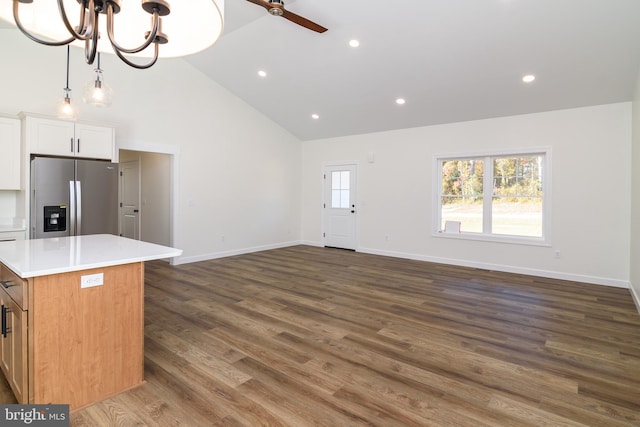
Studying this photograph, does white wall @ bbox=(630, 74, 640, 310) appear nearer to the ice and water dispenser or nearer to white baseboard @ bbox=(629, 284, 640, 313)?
white baseboard @ bbox=(629, 284, 640, 313)

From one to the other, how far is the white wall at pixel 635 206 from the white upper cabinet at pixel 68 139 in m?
6.67

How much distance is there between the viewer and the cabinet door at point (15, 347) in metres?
1.88

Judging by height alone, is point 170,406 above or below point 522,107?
below

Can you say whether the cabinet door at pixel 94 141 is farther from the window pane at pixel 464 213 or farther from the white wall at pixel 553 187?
the window pane at pixel 464 213

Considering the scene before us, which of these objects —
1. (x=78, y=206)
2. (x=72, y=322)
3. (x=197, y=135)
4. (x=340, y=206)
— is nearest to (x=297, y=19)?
(x=72, y=322)

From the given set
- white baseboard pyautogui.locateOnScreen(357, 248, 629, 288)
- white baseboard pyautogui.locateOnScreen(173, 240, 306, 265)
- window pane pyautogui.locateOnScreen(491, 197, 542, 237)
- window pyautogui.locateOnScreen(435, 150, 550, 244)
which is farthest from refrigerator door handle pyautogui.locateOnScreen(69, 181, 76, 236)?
window pane pyautogui.locateOnScreen(491, 197, 542, 237)

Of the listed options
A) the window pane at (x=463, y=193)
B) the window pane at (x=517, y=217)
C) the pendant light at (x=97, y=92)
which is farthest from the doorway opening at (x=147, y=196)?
the window pane at (x=517, y=217)

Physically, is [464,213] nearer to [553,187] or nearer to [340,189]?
[553,187]

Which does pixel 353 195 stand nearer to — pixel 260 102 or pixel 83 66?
pixel 260 102

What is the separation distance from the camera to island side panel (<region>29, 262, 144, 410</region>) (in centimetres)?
189

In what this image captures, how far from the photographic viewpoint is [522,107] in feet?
17.3

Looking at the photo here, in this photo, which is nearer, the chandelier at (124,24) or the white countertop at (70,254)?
the chandelier at (124,24)

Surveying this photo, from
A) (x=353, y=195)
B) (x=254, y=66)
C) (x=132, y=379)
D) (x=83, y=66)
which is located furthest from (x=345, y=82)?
(x=132, y=379)

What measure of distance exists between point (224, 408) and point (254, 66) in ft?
17.0
